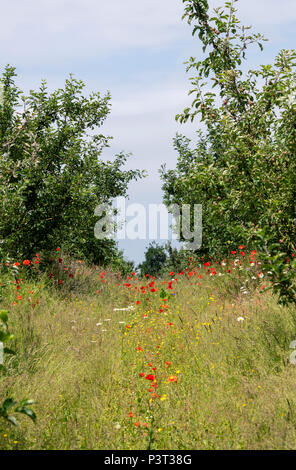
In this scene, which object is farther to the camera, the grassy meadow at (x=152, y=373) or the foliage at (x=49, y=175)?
the foliage at (x=49, y=175)

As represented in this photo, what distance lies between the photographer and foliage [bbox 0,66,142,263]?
8173 mm

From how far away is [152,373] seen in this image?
519cm

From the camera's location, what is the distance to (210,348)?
5.47 m

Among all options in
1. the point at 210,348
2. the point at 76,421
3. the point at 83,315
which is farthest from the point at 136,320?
the point at 76,421

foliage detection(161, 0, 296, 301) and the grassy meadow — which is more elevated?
foliage detection(161, 0, 296, 301)

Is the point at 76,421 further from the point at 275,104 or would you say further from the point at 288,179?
the point at 275,104

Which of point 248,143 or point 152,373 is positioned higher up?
point 248,143

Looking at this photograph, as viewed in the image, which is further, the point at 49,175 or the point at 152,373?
the point at 49,175

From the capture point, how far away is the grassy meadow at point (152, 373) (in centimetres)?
369

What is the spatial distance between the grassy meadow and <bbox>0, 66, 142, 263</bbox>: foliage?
1.27m

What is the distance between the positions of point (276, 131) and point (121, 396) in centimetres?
368

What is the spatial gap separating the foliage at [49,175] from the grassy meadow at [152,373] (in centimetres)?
127

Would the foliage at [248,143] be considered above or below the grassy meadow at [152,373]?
above

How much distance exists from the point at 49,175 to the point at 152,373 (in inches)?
203
